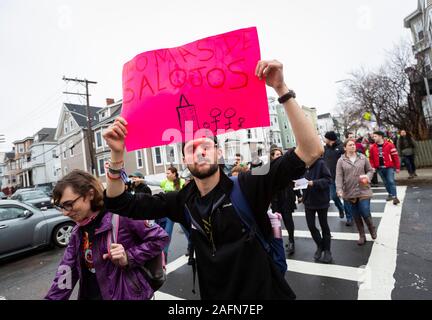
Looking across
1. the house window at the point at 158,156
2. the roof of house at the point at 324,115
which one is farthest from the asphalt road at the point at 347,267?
the roof of house at the point at 324,115

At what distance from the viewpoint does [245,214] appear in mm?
1560

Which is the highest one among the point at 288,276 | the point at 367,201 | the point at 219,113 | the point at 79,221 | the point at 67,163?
the point at 67,163

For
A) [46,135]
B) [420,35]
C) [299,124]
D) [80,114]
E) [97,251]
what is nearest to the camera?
[299,124]

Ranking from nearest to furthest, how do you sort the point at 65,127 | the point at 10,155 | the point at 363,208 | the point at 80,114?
the point at 363,208, the point at 80,114, the point at 65,127, the point at 10,155

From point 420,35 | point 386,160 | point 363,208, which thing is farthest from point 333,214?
point 420,35

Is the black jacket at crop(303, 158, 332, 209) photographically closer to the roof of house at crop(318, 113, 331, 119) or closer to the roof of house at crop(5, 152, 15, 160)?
the roof of house at crop(5, 152, 15, 160)

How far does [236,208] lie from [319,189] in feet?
11.9

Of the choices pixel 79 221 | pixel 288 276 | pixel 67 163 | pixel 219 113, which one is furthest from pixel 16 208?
pixel 67 163

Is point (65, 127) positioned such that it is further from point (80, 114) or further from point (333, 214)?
point (333, 214)

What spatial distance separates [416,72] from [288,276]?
18011mm

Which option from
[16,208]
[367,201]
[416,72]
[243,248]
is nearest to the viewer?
[243,248]

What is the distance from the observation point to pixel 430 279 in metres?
3.64
